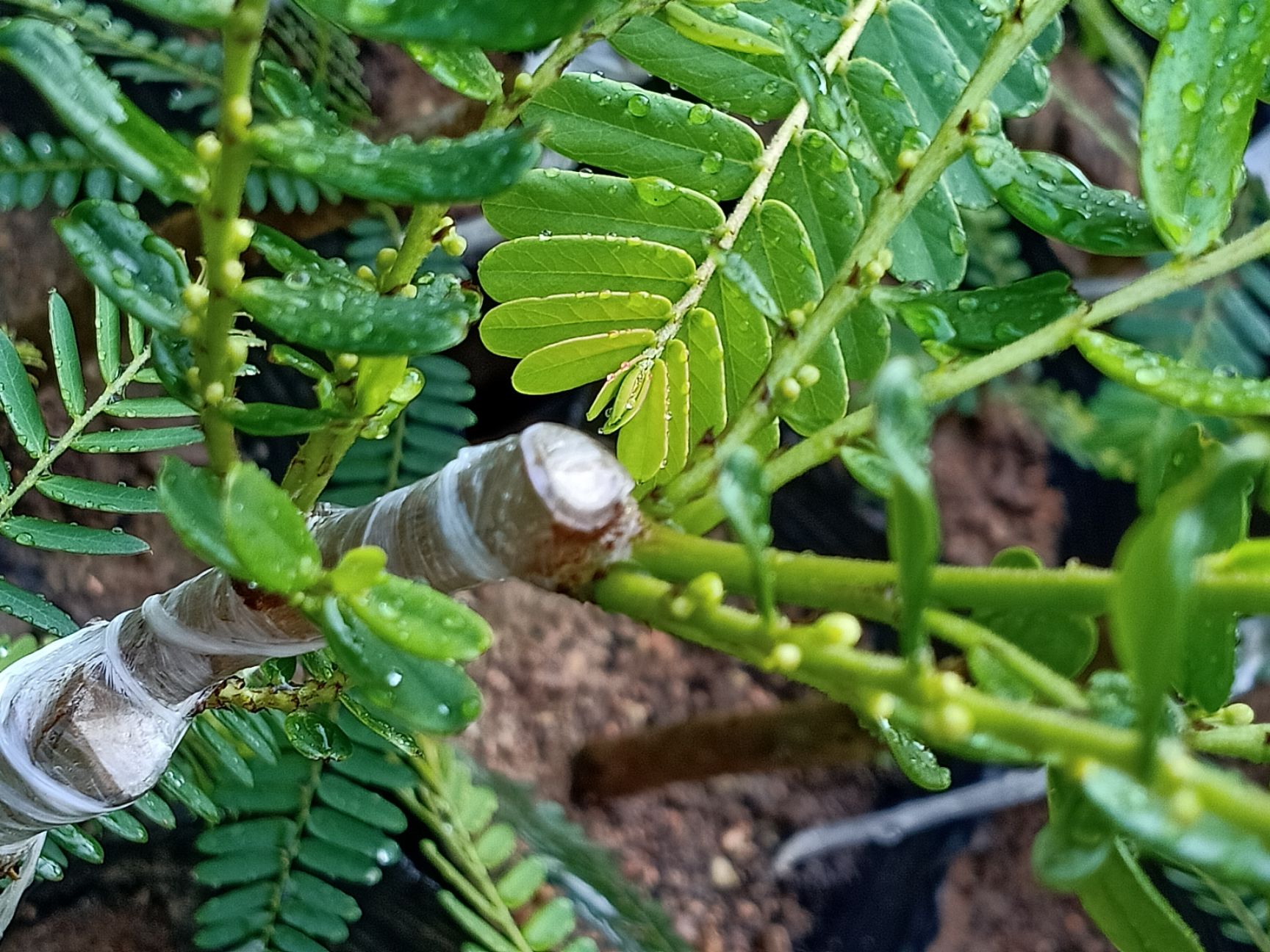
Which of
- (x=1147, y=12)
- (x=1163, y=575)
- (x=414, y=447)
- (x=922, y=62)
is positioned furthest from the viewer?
(x=414, y=447)

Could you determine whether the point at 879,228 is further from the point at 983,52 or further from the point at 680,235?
the point at 983,52

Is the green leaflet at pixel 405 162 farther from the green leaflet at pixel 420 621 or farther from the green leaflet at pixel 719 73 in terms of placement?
the green leaflet at pixel 719 73

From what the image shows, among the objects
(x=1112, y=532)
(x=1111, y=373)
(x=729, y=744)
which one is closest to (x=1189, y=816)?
(x=1111, y=373)

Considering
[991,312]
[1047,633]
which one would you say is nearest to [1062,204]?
[991,312]

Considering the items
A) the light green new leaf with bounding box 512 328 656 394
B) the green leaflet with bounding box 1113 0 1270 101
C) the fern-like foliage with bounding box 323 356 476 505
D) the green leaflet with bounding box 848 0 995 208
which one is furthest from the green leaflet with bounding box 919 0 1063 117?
the fern-like foliage with bounding box 323 356 476 505

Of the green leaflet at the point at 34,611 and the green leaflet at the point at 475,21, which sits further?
the green leaflet at the point at 34,611

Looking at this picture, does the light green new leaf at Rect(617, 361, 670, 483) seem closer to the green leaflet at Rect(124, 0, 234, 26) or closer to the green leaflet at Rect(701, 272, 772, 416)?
the green leaflet at Rect(701, 272, 772, 416)

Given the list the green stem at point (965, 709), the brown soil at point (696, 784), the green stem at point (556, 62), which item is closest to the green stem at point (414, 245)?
the green stem at point (556, 62)
